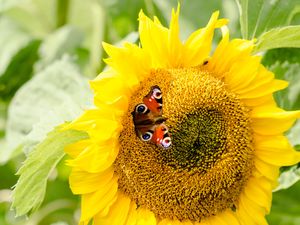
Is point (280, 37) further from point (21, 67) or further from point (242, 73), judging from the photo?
point (21, 67)

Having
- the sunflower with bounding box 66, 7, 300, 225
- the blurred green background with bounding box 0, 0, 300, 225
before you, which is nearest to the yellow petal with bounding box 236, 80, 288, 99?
the sunflower with bounding box 66, 7, 300, 225

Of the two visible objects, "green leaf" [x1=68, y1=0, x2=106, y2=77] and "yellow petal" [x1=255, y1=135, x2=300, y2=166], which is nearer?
"yellow petal" [x1=255, y1=135, x2=300, y2=166]

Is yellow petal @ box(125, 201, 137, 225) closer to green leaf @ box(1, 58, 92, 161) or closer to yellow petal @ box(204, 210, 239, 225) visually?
yellow petal @ box(204, 210, 239, 225)

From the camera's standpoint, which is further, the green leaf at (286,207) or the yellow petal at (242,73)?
the green leaf at (286,207)

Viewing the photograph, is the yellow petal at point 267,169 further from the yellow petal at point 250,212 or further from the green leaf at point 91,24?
the green leaf at point 91,24

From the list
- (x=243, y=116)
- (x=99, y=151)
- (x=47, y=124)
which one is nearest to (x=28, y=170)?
(x=99, y=151)

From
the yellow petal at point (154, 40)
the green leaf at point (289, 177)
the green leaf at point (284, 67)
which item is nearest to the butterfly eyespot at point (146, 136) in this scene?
the yellow petal at point (154, 40)

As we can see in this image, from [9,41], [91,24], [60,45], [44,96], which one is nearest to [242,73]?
[44,96]
